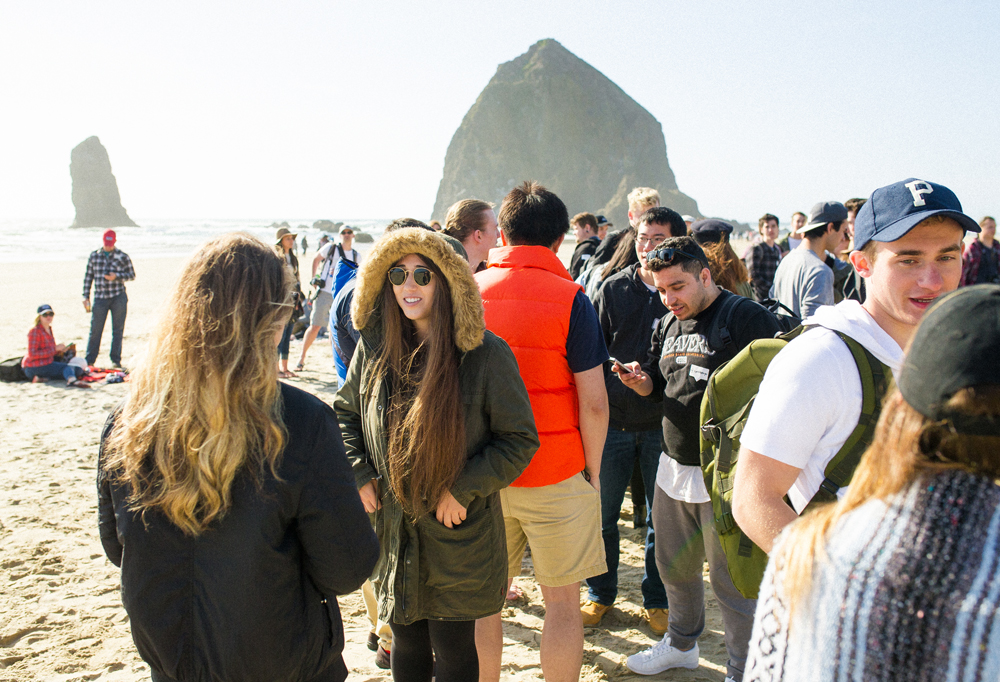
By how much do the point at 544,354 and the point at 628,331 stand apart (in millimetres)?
1106

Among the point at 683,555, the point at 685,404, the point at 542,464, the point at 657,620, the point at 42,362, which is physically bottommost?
the point at 657,620

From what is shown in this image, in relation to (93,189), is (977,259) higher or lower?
lower

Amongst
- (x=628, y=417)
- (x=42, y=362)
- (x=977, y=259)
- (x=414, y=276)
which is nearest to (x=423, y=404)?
(x=414, y=276)

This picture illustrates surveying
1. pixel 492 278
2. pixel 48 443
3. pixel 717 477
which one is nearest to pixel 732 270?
pixel 492 278

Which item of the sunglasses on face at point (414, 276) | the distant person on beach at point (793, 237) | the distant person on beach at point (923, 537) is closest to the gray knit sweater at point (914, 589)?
the distant person on beach at point (923, 537)

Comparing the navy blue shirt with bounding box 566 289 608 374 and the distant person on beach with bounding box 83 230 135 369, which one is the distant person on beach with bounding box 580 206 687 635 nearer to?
the navy blue shirt with bounding box 566 289 608 374

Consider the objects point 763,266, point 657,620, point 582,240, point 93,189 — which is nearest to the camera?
point 657,620

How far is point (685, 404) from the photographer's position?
2.86 metres

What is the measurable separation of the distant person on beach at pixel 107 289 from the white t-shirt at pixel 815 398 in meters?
9.75

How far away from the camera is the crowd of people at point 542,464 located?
0.92 meters

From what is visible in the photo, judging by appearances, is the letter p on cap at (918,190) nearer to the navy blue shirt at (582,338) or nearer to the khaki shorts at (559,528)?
the navy blue shirt at (582,338)

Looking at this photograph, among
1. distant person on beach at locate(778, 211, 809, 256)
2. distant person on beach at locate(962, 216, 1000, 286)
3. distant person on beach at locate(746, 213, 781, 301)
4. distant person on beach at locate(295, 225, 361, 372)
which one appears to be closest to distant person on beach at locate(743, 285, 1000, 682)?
distant person on beach at locate(746, 213, 781, 301)

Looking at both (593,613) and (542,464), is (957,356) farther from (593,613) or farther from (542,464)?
(593,613)

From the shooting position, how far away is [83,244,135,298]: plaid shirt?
30.4 ft
